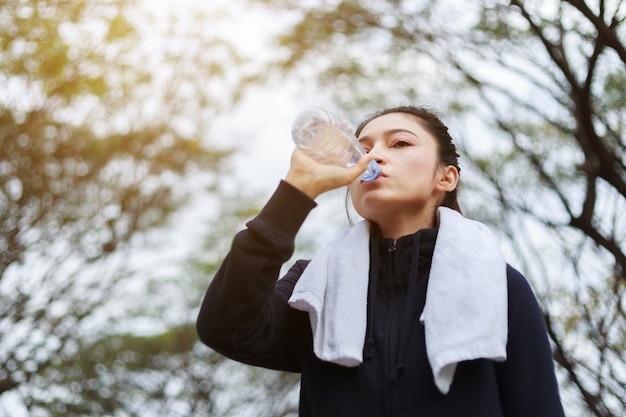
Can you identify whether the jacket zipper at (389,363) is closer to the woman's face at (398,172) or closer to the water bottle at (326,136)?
the woman's face at (398,172)

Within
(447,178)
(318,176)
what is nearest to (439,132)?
(447,178)

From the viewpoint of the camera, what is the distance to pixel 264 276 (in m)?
1.63

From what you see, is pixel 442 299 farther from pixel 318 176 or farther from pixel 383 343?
pixel 318 176

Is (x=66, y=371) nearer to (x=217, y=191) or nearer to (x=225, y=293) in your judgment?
(x=217, y=191)

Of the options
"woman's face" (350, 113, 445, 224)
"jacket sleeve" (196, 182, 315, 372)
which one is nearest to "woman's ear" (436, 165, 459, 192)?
"woman's face" (350, 113, 445, 224)

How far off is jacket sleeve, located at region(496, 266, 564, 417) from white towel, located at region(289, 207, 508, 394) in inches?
3.1

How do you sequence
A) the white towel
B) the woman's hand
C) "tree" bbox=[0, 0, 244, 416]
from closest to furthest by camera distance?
1. the white towel
2. the woman's hand
3. "tree" bbox=[0, 0, 244, 416]

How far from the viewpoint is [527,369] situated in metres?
1.62

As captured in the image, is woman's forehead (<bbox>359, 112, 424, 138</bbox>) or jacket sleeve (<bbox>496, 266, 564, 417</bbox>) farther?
woman's forehead (<bbox>359, 112, 424, 138</bbox>)

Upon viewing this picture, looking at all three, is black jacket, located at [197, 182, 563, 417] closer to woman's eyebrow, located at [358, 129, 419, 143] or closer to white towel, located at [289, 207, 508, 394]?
white towel, located at [289, 207, 508, 394]

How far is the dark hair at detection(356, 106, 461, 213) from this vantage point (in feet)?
6.70

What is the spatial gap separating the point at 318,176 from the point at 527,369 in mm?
616

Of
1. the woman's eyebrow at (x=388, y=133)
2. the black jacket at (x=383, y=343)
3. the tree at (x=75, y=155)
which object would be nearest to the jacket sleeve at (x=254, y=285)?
the black jacket at (x=383, y=343)

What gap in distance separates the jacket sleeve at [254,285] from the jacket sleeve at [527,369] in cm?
52
